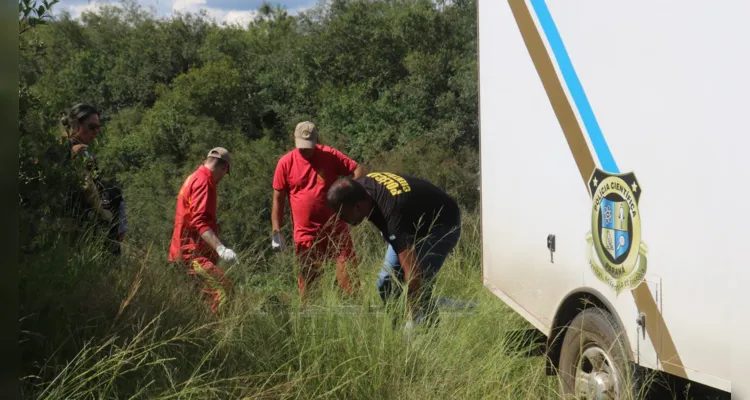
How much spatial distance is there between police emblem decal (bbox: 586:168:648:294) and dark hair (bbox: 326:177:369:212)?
5.81ft

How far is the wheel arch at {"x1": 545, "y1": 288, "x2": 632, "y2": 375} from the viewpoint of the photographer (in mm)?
3732

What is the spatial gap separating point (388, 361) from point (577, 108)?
63.6 inches

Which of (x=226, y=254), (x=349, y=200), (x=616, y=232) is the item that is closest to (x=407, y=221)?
(x=349, y=200)

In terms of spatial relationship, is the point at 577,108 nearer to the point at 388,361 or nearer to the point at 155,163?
the point at 388,361

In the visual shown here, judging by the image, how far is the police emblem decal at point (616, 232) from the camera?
325 cm

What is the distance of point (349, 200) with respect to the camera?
198 inches

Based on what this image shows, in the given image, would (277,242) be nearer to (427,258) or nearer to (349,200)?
(427,258)

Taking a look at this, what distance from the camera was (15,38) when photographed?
2.87 ft

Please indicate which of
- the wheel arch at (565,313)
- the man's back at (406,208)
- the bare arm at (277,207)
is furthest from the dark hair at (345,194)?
the bare arm at (277,207)

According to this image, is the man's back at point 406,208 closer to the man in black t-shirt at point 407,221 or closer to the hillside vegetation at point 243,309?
the man in black t-shirt at point 407,221

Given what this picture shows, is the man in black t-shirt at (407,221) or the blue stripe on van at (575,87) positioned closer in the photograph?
the blue stripe on van at (575,87)

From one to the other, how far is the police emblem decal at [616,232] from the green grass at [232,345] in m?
0.73

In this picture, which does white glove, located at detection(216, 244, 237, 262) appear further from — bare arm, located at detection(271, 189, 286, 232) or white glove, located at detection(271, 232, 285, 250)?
bare arm, located at detection(271, 189, 286, 232)

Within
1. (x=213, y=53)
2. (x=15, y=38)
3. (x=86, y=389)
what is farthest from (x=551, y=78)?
(x=213, y=53)
